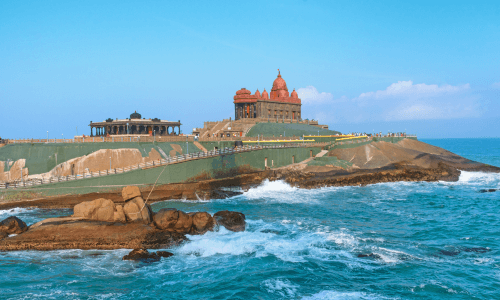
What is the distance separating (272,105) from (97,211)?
70593 millimetres

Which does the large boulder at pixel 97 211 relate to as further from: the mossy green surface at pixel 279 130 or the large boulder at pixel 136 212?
the mossy green surface at pixel 279 130

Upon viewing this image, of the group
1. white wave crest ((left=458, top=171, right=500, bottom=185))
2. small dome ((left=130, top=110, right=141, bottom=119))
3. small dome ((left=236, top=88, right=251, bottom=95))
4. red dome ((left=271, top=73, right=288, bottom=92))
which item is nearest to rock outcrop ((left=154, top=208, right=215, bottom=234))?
small dome ((left=130, top=110, right=141, bottom=119))

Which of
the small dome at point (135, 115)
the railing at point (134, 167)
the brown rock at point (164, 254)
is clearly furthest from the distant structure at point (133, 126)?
the brown rock at point (164, 254)

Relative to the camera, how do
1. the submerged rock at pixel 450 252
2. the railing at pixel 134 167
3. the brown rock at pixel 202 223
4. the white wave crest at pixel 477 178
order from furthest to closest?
the white wave crest at pixel 477 178 → the railing at pixel 134 167 → the brown rock at pixel 202 223 → the submerged rock at pixel 450 252

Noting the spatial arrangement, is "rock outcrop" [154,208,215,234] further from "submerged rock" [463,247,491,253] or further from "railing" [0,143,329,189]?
"submerged rock" [463,247,491,253]

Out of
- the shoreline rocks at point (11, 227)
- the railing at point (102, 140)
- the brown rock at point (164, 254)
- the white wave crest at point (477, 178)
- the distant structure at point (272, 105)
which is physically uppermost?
the distant structure at point (272, 105)

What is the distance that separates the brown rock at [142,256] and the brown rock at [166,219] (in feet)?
16.1

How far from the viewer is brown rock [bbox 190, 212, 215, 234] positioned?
34.9 meters

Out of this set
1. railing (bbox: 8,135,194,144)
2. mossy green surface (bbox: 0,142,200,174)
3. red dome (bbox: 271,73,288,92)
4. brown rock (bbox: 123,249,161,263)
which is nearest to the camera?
brown rock (bbox: 123,249,161,263)

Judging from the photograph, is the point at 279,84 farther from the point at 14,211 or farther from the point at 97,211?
the point at 97,211

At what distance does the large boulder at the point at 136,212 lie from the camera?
3422 cm

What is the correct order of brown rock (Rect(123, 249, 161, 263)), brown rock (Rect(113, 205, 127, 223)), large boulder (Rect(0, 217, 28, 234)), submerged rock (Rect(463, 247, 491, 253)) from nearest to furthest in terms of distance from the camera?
brown rock (Rect(123, 249, 161, 263)) → submerged rock (Rect(463, 247, 491, 253)) → large boulder (Rect(0, 217, 28, 234)) → brown rock (Rect(113, 205, 127, 223))

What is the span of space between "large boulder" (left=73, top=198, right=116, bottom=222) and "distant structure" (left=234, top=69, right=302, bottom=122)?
62.5 metres

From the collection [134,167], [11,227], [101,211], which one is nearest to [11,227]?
[11,227]
